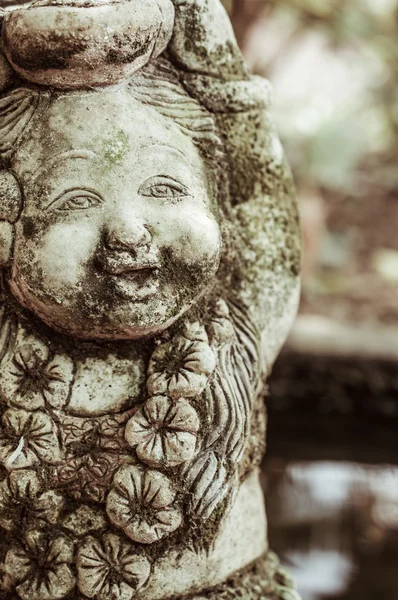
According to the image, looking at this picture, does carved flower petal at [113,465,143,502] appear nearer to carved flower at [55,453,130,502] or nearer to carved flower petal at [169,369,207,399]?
carved flower at [55,453,130,502]

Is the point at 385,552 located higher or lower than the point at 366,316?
higher

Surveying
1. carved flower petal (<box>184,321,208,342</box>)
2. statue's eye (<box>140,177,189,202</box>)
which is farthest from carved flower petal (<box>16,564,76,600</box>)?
statue's eye (<box>140,177,189,202</box>)

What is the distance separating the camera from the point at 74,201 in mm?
1352

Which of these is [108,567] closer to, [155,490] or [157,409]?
[155,490]

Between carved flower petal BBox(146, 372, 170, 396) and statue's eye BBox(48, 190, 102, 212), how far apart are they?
1.04ft

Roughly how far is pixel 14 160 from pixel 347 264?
17.1 ft

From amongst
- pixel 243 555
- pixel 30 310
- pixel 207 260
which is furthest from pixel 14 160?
pixel 243 555

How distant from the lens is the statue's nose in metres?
1.31

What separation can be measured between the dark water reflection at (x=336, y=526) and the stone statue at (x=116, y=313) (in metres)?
1.02

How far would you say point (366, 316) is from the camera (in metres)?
5.12

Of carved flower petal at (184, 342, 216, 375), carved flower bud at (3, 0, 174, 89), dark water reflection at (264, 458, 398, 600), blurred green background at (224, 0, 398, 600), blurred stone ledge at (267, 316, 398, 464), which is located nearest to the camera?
carved flower bud at (3, 0, 174, 89)

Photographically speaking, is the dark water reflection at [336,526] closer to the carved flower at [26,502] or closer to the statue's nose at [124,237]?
the carved flower at [26,502]

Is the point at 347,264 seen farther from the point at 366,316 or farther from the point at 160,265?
the point at 160,265

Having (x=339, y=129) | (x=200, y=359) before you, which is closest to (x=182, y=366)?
(x=200, y=359)
